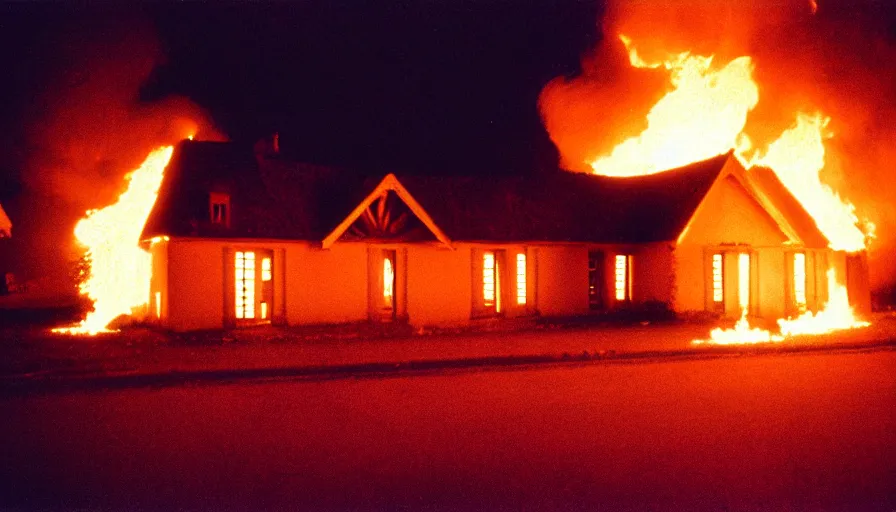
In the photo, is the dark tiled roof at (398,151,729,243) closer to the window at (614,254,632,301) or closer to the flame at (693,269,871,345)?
the window at (614,254,632,301)

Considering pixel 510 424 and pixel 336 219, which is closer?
pixel 510 424

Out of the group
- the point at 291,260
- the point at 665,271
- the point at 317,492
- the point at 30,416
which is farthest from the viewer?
the point at 665,271

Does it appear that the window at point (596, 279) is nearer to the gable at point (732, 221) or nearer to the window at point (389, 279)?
the gable at point (732, 221)

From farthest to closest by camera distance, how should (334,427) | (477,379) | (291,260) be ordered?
(291,260)
(477,379)
(334,427)

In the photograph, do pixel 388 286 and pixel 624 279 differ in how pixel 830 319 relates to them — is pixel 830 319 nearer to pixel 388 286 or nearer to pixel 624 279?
pixel 624 279

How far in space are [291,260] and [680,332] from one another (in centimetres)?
1102

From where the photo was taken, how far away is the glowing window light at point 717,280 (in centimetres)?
2356

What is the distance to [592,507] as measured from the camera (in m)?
5.50

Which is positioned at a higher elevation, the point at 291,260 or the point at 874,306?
the point at 291,260

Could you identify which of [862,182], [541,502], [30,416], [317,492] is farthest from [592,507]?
[862,182]

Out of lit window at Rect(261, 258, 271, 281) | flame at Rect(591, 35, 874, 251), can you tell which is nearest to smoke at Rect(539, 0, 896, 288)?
flame at Rect(591, 35, 874, 251)

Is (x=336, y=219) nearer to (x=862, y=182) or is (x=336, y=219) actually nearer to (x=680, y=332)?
(x=680, y=332)

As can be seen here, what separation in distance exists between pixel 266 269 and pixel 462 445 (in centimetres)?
1297

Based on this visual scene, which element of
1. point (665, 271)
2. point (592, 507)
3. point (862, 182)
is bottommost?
point (592, 507)
